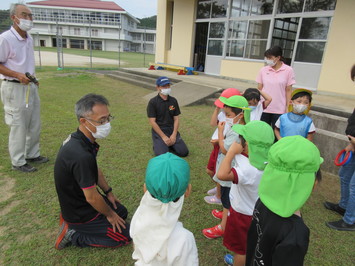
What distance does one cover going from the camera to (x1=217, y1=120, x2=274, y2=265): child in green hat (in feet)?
5.61

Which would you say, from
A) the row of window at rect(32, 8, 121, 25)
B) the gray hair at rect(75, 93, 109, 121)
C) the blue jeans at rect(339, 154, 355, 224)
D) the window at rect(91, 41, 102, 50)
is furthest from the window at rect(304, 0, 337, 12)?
the window at rect(91, 41, 102, 50)

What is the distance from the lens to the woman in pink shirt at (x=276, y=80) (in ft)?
13.4

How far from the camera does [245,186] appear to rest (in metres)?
1.93

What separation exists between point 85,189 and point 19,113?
7.08ft

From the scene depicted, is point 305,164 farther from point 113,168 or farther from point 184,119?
point 184,119

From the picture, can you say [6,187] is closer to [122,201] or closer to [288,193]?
[122,201]

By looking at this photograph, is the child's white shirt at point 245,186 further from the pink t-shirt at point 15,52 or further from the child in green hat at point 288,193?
the pink t-shirt at point 15,52

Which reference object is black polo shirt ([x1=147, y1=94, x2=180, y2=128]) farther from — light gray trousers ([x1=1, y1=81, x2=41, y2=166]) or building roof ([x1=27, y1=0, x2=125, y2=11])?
building roof ([x1=27, y1=0, x2=125, y2=11])

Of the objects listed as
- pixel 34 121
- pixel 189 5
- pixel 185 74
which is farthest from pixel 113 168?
pixel 189 5

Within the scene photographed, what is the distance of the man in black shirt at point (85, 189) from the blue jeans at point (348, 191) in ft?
8.00

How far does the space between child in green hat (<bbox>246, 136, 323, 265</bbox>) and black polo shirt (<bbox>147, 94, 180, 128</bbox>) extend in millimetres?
3397

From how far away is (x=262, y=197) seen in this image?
1364mm

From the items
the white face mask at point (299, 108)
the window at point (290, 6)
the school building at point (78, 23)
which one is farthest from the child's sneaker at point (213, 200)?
the school building at point (78, 23)

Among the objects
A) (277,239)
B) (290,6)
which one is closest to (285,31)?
(290,6)
